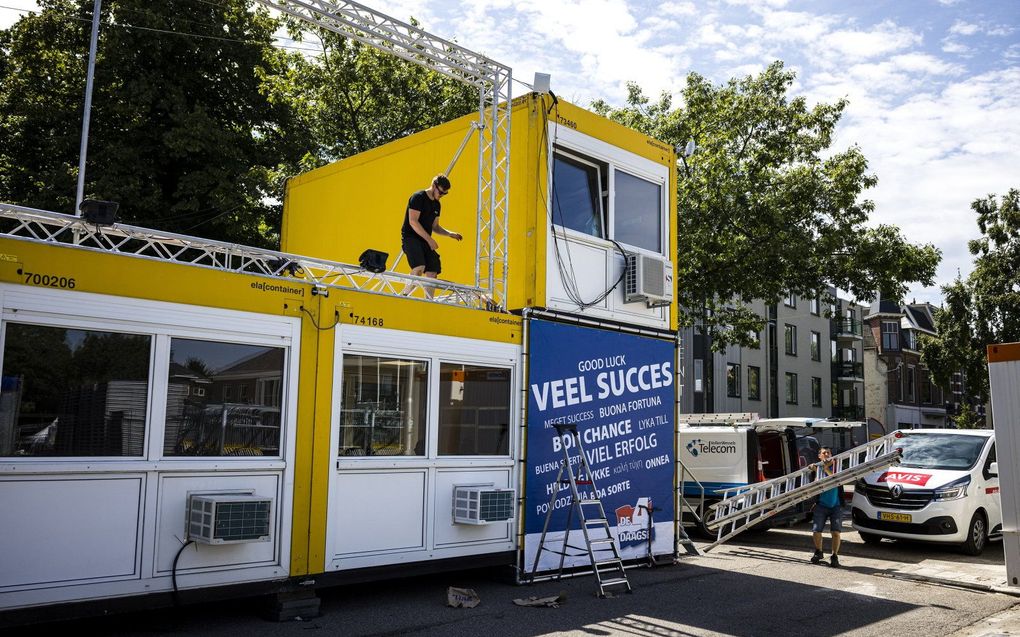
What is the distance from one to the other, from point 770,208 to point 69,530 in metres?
18.6

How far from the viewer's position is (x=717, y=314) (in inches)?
963

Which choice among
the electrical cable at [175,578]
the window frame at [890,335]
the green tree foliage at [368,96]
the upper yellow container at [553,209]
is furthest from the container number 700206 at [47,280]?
the window frame at [890,335]

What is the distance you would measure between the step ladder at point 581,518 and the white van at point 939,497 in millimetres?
5537

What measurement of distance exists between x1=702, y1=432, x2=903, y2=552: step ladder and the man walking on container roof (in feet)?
18.3

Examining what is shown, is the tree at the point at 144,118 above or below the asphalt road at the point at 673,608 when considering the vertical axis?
above

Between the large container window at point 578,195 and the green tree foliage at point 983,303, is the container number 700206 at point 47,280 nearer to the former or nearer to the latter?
the large container window at point 578,195

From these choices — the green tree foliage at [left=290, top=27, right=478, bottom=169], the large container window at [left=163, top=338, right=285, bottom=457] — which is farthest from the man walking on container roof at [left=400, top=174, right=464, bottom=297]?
the green tree foliage at [left=290, top=27, right=478, bottom=169]

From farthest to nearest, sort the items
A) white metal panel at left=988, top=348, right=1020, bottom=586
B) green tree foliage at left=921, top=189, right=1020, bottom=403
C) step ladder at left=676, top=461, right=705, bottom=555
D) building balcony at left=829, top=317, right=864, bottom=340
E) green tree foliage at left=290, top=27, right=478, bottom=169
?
building balcony at left=829, top=317, right=864, bottom=340 → green tree foliage at left=921, top=189, right=1020, bottom=403 → green tree foliage at left=290, top=27, right=478, bottom=169 → step ladder at left=676, top=461, right=705, bottom=555 → white metal panel at left=988, top=348, right=1020, bottom=586

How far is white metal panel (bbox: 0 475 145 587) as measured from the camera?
19.6ft

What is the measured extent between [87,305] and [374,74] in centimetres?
1621

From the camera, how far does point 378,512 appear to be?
27.0 ft

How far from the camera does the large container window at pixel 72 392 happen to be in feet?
20.1

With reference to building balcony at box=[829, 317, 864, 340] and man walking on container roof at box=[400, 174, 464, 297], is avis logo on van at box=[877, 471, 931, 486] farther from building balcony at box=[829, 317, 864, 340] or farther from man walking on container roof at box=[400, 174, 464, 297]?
building balcony at box=[829, 317, 864, 340]

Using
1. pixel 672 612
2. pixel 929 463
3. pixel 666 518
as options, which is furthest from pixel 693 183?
pixel 672 612
